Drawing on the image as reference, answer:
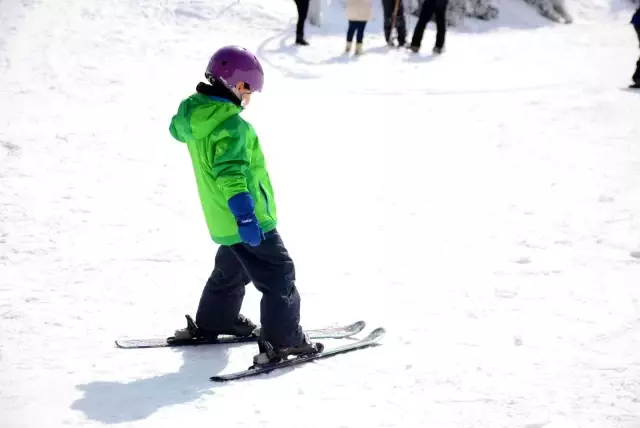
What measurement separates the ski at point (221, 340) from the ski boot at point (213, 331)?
2 centimetres

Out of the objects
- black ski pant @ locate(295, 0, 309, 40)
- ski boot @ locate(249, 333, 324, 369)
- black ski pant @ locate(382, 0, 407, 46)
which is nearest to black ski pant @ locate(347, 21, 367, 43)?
black ski pant @ locate(295, 0, 309, 40)

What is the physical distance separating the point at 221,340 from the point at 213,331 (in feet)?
0.31

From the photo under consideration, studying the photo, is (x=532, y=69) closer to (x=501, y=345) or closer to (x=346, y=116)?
(x=346, y=116)

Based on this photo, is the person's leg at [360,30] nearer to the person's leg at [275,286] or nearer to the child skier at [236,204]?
the child skier at [236,204]

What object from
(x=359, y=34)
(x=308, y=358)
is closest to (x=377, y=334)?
(x=308, y=358)

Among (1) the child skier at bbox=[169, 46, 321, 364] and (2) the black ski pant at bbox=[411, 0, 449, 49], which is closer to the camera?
(1) the child skier at bbox=[169, 46, 321, 364]

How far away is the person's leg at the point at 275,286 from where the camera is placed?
377 cm

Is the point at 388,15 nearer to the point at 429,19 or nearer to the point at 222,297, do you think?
the point at 429,19

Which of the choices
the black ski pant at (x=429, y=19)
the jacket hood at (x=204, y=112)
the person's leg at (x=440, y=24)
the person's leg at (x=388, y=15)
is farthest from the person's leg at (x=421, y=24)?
the jacket hood at (x=204, y=112)

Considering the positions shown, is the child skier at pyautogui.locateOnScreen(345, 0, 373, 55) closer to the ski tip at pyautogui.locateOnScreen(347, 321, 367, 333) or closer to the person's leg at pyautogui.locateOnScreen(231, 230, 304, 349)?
the ski tip at pyautogui.locateOnScreen(347, 321, 367, 333)

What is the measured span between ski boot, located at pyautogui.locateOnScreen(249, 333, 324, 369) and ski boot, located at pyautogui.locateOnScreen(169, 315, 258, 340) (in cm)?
30

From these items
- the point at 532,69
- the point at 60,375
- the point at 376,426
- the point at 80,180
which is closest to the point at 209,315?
the point at 60,375

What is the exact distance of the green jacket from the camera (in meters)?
3.51

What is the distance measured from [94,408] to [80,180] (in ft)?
11.8
